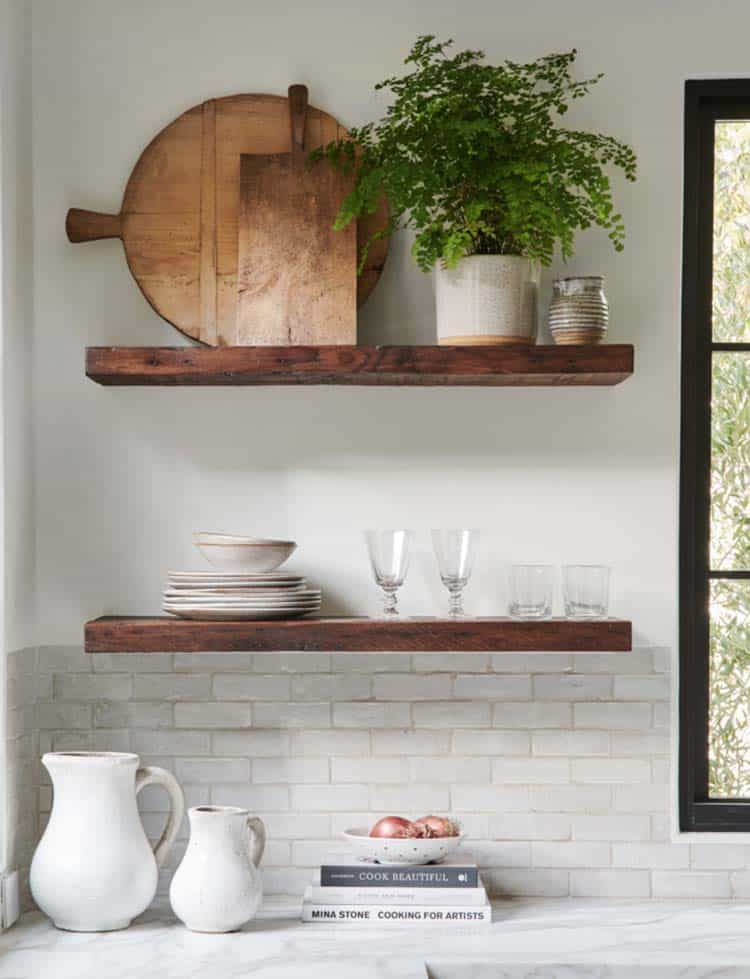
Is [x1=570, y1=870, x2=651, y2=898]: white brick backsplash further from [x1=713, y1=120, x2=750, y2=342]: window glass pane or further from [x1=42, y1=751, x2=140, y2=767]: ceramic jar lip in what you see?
[x1=713, y1=120, x2=750, y2=342]: window glass pane

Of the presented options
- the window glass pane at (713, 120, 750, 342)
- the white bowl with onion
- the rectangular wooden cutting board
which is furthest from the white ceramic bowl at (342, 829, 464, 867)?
the window glass pane at (713, 120, 750, 342)

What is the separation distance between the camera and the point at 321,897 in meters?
2.30

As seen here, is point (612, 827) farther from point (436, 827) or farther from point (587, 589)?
point (587, 589)

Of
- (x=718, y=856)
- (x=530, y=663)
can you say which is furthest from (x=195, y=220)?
(x=718, y=856)

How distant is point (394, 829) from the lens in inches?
92.6

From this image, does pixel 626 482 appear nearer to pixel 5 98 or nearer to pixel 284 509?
pixel 284 509

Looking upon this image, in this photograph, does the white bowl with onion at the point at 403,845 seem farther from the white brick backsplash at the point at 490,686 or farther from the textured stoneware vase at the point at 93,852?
the textured stoneware vase at the point at 93,852

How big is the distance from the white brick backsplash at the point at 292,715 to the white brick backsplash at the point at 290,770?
0.23 feet

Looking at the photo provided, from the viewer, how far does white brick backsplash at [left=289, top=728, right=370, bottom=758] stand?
2518mm

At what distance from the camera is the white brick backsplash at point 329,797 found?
2.51 m

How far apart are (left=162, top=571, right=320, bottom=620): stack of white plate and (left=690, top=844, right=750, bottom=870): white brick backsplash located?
930 millimetres

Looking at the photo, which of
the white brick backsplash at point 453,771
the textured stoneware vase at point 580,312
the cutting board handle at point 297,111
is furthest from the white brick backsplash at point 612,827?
the cutting board handle at point 297,111

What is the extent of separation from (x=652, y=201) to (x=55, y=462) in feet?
4.25

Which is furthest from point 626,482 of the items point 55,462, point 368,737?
point 55,462
